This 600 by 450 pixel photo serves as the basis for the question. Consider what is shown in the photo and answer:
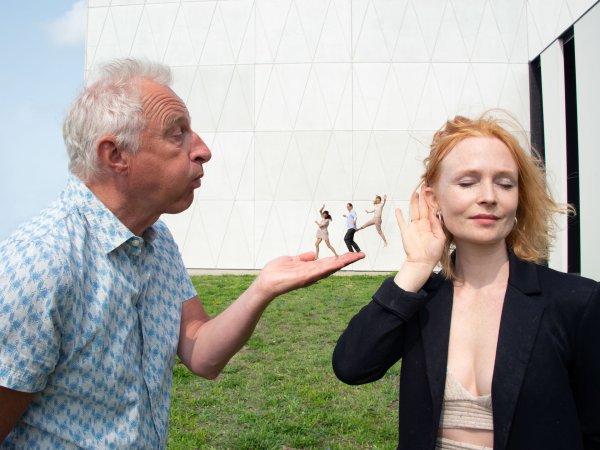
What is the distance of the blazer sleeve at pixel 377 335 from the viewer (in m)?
1.69

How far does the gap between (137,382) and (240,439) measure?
243 cm

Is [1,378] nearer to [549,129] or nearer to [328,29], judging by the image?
[549,129]

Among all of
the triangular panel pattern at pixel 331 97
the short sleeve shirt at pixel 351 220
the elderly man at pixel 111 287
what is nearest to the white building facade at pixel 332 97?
the triangular panel pattern at pixel 331 97

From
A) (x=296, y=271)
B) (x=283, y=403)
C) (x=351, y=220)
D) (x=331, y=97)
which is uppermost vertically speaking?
(x=331, y=97)

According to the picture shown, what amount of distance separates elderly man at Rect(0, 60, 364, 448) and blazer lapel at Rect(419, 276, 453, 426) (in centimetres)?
35

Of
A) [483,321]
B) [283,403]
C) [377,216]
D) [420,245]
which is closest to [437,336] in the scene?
[483,321]

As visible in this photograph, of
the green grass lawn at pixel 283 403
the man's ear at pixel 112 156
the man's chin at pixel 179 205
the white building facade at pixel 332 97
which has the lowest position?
the green grass lawn at pixel 283 403

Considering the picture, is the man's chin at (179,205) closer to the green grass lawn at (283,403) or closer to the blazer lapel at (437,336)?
the blazer lapel at (437,336)

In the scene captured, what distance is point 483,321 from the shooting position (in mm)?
1807

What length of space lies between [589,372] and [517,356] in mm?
209

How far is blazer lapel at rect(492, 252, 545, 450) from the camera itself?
1.60 m

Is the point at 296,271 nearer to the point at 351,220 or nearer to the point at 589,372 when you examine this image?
the point at 589,372

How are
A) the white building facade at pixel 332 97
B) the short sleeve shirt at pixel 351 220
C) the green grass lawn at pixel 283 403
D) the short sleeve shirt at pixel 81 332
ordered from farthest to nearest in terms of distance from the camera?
the white building facade at pixel 332 97 → the short sleeve shirt at pixel 351 220 → the green grass lawn at pixel 283 403 → the short sleeve shirt at pixel 81 332

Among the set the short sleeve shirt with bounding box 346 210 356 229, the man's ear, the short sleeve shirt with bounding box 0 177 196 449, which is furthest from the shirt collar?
the short sleeve shirt with bounding box 346 210 356 229
